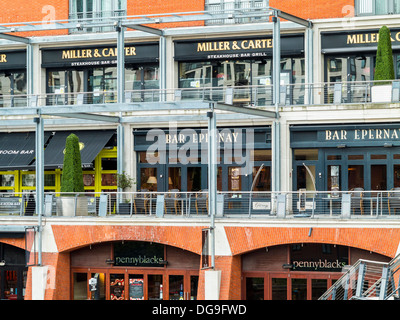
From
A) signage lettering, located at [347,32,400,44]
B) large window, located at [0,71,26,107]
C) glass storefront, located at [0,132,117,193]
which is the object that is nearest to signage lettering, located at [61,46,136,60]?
large window, located at [0,71,26,107]

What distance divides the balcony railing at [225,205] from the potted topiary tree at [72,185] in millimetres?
34

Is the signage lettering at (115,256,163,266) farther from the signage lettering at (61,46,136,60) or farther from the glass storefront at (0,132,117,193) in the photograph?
the signage lettering at (61,46,136,60)

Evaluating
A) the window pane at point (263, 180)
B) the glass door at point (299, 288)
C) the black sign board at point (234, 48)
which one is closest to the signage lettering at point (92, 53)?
the black sign board at point (234, 48)

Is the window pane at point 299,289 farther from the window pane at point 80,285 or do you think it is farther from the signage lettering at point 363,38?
the signage lettering at point 363,38

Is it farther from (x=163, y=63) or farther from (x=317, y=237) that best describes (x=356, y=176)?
(x=163, y=63)

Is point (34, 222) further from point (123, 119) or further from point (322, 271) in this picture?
point (322, 271)

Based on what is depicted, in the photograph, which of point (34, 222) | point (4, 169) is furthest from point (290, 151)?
point (4, 169)

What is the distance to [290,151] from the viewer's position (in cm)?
2830

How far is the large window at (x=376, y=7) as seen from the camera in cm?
2906

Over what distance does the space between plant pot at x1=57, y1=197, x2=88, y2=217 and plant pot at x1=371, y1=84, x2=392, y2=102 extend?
10529 millimetres

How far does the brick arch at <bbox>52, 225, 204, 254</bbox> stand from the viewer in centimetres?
2450

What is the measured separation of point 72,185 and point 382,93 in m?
11.2

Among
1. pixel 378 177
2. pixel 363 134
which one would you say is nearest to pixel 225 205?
pixel 363 134

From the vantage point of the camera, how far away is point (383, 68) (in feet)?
87.6
